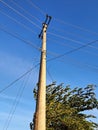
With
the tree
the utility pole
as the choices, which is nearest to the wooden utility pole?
the utility pole

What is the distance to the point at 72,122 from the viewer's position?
81.7ft

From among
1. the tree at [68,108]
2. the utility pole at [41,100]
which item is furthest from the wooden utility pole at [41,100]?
the tree at [68,108]

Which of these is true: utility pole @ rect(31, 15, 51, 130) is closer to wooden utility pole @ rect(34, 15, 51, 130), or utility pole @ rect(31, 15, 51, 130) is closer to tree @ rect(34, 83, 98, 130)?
wooden utility pole @ rect(34, 15, 51, 130)

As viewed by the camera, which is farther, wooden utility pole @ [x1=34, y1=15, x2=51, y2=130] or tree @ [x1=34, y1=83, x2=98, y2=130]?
tree @ [x1=34, y1=83, x2=98, y2=130]

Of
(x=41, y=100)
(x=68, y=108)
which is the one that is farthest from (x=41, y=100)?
(x=68, y=108)

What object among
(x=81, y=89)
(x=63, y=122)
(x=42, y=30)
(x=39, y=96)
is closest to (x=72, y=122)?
(x=63, y=122)

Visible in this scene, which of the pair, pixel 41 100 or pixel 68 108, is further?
pixel 68 108

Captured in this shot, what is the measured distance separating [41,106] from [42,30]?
5.18m

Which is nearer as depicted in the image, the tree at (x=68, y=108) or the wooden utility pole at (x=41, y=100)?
the wooden utility pole at (x=41, y=100)

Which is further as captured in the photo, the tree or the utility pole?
the tree

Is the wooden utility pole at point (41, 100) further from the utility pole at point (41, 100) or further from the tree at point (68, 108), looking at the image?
the tree at point (68, 108)

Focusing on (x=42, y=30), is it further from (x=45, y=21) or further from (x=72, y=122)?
(x=72, y=122)

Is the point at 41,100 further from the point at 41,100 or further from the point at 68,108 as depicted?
the point at 68,108

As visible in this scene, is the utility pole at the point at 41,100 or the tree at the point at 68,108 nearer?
the utility pole at the point at 41,100
